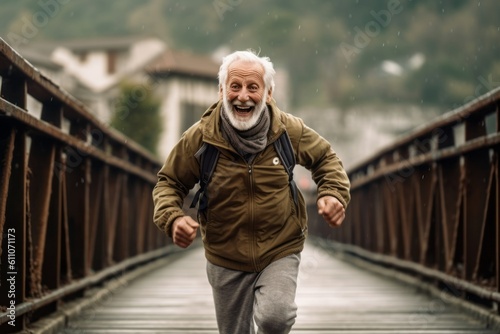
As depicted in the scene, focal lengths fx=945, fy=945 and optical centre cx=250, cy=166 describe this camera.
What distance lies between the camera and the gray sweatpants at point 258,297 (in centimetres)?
391

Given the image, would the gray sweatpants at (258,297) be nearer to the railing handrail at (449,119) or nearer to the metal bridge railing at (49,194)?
the metal bridge railing at (49,194)

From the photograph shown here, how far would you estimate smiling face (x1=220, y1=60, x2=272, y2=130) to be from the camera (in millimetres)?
4008

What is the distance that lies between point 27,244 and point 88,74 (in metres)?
51.4

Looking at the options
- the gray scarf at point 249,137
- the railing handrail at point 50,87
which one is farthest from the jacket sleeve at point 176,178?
the railing handrail at point 50,87

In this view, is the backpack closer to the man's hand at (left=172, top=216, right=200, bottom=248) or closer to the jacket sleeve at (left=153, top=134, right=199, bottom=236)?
the jacket sleeve at (left=153, top=134, right=199, bottom=236)

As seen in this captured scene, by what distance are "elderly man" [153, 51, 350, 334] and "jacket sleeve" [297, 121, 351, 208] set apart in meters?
0.01

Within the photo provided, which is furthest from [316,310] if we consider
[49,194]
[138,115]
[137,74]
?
[137,74]

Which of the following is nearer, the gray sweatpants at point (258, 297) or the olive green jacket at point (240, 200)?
the gray sweatpants at point (258, 297)

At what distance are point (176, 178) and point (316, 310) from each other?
339cm

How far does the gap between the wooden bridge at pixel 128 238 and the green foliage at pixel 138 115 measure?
3454cm

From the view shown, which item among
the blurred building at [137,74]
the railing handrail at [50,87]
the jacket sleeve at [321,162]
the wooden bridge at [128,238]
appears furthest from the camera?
the blurred building at [137,74]

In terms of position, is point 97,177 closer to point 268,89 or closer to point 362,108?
point 268,89

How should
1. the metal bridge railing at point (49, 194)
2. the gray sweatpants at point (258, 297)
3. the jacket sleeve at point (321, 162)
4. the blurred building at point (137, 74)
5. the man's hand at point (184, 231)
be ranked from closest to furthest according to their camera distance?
the man's hand at point (184, 231), the gray sweatpants at point (258, 297), the jacket sleeve at point (321, 162), the metal bridge railing at point (49, 194), the blurred building at point (137, 74)

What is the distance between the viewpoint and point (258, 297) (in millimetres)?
4004
